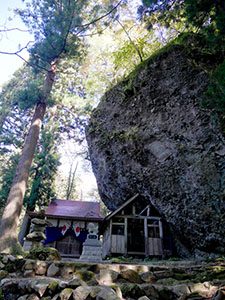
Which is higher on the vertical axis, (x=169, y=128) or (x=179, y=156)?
(x=169, y=128)

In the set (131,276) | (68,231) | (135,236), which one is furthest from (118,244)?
(131,276)

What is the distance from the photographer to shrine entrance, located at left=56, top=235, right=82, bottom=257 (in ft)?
45.4

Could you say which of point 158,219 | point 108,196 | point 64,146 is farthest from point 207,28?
point 64,146

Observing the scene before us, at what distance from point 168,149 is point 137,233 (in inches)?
252

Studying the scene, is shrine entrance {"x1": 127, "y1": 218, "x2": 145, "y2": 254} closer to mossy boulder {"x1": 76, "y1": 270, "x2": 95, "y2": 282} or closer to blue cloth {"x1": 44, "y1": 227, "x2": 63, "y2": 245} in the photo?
blue cloth {"x1": 44, "y1": 227, "x2": 63, "y2": 245}

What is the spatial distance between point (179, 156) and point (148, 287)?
21.5ft

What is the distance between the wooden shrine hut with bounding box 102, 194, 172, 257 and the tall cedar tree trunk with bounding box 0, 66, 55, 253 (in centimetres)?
542

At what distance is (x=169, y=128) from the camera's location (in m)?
10.7

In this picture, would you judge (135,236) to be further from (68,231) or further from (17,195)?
(17,195)

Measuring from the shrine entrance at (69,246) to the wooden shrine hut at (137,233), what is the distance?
5.09ft

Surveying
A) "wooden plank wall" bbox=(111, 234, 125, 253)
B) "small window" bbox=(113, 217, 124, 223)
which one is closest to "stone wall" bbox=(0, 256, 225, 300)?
"wooden plank wall" bbox=(111, 234, 125, 253)

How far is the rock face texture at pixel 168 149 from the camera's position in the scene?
8.86m

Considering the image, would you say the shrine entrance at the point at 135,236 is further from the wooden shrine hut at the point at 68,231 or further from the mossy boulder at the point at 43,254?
the mossy boulder at the point at 43,254

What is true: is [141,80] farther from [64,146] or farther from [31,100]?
[64,146]
